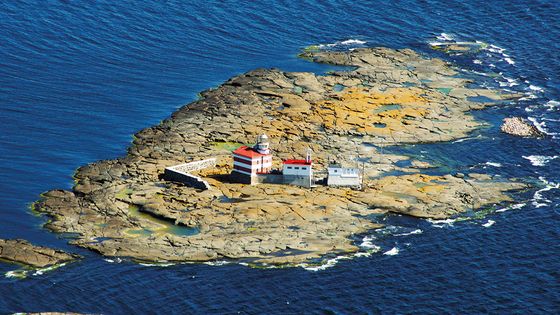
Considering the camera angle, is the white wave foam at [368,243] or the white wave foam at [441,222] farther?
the white wave foam at [441,222]

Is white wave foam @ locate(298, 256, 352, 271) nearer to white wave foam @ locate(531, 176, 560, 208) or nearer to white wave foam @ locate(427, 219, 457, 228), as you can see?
white wave foam @ locate(427, 219, 457, 228)

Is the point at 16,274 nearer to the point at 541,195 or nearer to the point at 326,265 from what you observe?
the point at 326,265

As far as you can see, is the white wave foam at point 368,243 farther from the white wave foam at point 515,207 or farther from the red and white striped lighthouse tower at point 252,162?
the red and white striped lighthouse tower at point 252,162

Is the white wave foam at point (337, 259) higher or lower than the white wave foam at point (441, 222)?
lower

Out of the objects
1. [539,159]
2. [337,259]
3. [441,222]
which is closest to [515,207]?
[441,222]

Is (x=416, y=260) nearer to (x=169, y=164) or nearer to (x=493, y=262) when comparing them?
(x=493, y=262)

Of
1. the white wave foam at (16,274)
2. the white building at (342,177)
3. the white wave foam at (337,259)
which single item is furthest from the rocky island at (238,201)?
the white wave foam at (16,274)
